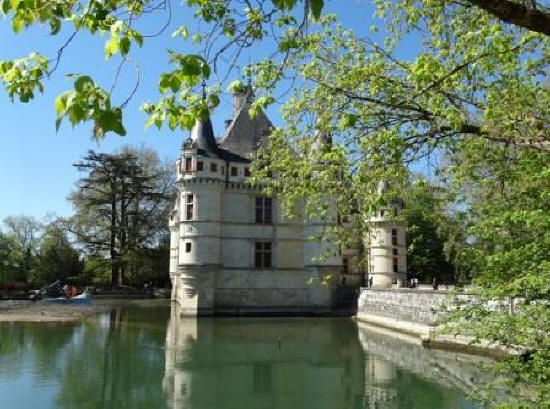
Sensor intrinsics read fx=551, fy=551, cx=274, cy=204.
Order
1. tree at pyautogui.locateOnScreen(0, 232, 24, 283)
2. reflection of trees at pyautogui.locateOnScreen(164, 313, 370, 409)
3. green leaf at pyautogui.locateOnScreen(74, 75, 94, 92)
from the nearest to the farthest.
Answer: green leaf at pyautogui.locateOnScreen(74, 75, 94, 92) → reflection of trees at pyautogui.locateOnScreen(164, 313, 370, 409) → tree at pyautogui.locateOnScreen(0, 232, 24, 283)

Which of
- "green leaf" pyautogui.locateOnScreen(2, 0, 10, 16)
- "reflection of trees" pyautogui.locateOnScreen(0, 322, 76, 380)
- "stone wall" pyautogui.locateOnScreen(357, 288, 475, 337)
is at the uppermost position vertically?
"green leaf" pyautogui.locateOnScreen(2, 0, 10, 16)

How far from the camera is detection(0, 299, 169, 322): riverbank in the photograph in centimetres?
2254

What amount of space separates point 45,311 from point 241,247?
9532mm

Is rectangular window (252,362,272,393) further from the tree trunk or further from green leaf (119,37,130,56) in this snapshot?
the tree trunk

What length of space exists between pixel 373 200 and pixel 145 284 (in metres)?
36.9

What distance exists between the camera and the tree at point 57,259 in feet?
124

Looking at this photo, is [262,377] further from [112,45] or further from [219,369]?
[112,45]

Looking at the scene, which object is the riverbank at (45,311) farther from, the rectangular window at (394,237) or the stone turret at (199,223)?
the rectangular window at (394,237)

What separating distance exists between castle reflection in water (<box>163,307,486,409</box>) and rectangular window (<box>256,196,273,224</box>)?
7746 mm

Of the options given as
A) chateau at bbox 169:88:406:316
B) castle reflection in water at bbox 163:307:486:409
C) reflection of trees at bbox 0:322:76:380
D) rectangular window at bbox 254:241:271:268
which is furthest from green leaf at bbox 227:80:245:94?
rectangular window at bbox 254:241:271:268

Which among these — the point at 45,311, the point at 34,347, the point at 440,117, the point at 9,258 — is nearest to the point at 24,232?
the point at 9,258

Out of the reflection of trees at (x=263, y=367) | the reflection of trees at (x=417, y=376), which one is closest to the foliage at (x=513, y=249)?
the reflection of trees at (x=417, y=376)

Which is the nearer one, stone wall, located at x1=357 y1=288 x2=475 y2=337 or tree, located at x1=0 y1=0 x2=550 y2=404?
tree, located at x1=0 y1=0 x2=550 y2=404

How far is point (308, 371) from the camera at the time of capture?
1252 cm
